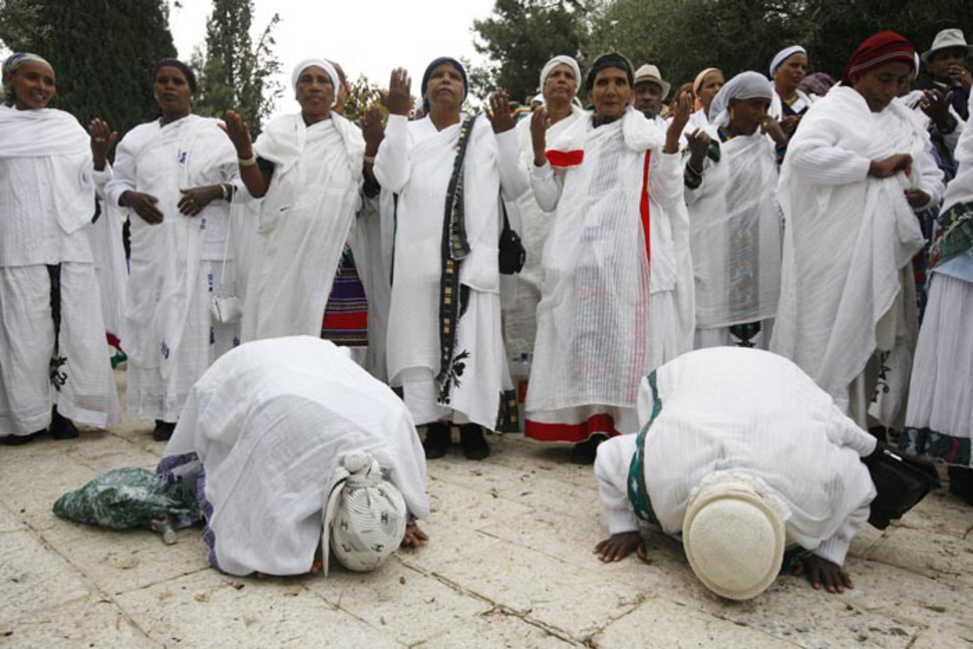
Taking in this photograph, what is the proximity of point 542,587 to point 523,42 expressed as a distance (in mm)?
28641

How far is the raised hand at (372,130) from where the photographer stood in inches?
193

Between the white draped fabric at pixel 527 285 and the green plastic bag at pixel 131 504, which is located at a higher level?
the white draped fabric at pixel 527 285

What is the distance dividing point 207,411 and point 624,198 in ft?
8.21

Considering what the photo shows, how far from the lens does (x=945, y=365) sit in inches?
156

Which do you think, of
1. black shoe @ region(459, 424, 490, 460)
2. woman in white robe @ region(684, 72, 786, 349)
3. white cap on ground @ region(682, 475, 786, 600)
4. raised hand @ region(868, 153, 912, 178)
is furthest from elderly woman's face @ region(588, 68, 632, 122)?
white cap on ground @ region(682, 475, 786, 600)

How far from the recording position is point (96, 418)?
5.14 m

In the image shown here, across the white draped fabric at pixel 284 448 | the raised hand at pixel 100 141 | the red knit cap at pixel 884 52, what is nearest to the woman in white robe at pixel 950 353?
the red knit cap at pixel 884 52

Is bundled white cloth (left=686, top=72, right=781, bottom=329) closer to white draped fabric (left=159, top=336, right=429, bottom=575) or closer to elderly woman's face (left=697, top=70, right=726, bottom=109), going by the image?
elderly woman's face (left=697, top=70, right=726, bottom=109)

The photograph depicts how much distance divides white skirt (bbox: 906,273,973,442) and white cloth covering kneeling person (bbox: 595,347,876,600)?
122 cm

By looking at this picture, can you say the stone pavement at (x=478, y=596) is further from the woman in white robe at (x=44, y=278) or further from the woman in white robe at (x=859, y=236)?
the woman in white robe at (x=44, y=278)

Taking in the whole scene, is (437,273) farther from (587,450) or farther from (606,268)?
(587,450)

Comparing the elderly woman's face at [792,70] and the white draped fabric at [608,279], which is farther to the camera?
the elderly woman's face at [792,70]

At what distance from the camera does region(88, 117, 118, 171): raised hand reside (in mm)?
5328

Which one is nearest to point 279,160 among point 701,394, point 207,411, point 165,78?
point 165,78
